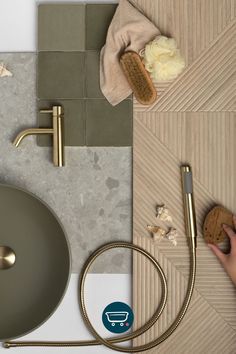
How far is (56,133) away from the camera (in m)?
1.51

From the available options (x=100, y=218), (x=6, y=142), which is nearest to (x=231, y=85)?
(x=100, y=218)

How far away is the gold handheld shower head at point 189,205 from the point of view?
1.52 m

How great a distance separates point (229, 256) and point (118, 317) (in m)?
0.41

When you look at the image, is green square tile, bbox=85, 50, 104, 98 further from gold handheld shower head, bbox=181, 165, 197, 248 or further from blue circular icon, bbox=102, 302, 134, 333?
blue circular icon, bbox=102, 302, 134, 333

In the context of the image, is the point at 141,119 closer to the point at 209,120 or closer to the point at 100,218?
the point at 209,120

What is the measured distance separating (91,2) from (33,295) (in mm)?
956

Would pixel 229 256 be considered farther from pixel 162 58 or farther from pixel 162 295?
pixel 162 58

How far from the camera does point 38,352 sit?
1.60m

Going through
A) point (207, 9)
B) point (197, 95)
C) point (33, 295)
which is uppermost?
point (207, 9)

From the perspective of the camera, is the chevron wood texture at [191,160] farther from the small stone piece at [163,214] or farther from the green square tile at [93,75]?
the green square tile at [93,75]

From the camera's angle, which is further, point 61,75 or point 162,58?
point 61,75

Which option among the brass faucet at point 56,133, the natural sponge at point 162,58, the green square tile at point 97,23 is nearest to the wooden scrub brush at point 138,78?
the natural sponge at point 162,58

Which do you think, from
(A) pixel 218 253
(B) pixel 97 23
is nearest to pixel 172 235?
(A) pixel 218 253

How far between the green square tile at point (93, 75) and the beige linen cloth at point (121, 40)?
3 cm
